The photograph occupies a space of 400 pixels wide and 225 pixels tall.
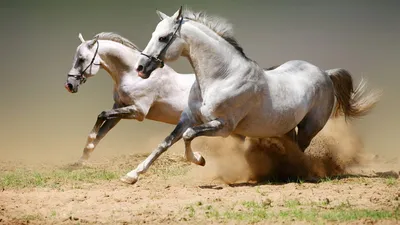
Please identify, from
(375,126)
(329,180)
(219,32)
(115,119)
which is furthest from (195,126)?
(375,126)

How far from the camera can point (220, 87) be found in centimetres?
723

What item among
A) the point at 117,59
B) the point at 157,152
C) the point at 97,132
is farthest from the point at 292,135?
the point at 97,132

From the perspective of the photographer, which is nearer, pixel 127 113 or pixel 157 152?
pixel 157 152

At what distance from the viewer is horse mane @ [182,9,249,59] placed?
760 cm

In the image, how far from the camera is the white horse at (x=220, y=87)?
23.6 feet

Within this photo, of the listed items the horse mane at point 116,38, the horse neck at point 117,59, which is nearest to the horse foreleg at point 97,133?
the horse neck at point 117,59

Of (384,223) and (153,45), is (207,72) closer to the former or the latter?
(153,45)

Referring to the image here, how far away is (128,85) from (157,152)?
192 centimetres

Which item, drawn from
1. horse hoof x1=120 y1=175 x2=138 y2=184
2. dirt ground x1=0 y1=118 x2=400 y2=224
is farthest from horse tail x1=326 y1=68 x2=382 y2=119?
horse hoof x1=120 y1=175 x2=138 y2=184

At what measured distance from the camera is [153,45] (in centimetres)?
721

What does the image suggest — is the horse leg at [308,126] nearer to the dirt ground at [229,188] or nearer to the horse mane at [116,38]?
the dirt ground at [229,188]

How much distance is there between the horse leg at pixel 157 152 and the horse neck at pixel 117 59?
75.3 inches

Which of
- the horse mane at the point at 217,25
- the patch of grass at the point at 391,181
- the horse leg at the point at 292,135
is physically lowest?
the patch of grass at the point at 391,181

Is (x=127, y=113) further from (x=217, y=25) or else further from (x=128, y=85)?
(x=217, y=25)
